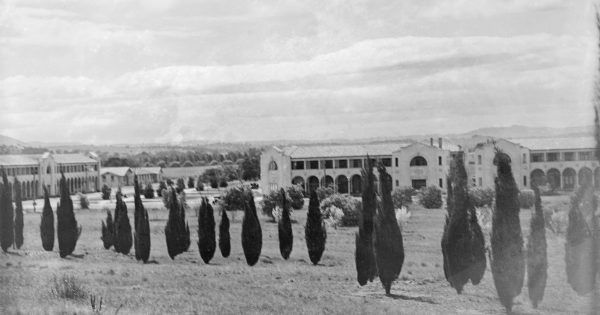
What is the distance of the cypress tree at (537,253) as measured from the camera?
9.21m

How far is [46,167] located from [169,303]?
16.5ft

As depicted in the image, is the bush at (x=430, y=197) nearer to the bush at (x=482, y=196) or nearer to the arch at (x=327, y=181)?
the bush at (x=482, y=196)

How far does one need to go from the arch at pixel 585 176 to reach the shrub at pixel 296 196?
4.44 m

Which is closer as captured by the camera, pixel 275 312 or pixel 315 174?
pixel 275 312

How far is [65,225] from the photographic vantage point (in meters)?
12.9

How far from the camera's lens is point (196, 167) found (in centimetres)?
1423

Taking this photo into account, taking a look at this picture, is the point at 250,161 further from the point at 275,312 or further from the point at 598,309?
the point at 598,309

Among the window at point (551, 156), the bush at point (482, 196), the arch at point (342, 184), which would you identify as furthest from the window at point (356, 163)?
the window at point (551, 156)

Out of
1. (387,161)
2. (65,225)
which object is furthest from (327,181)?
(65,225)

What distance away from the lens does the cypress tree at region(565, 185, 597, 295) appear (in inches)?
367

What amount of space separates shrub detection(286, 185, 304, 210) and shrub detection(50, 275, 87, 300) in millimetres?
3674

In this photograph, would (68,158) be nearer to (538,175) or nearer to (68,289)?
(68,289)

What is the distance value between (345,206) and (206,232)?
2378mm

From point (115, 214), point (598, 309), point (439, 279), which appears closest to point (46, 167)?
point (115, 214)
